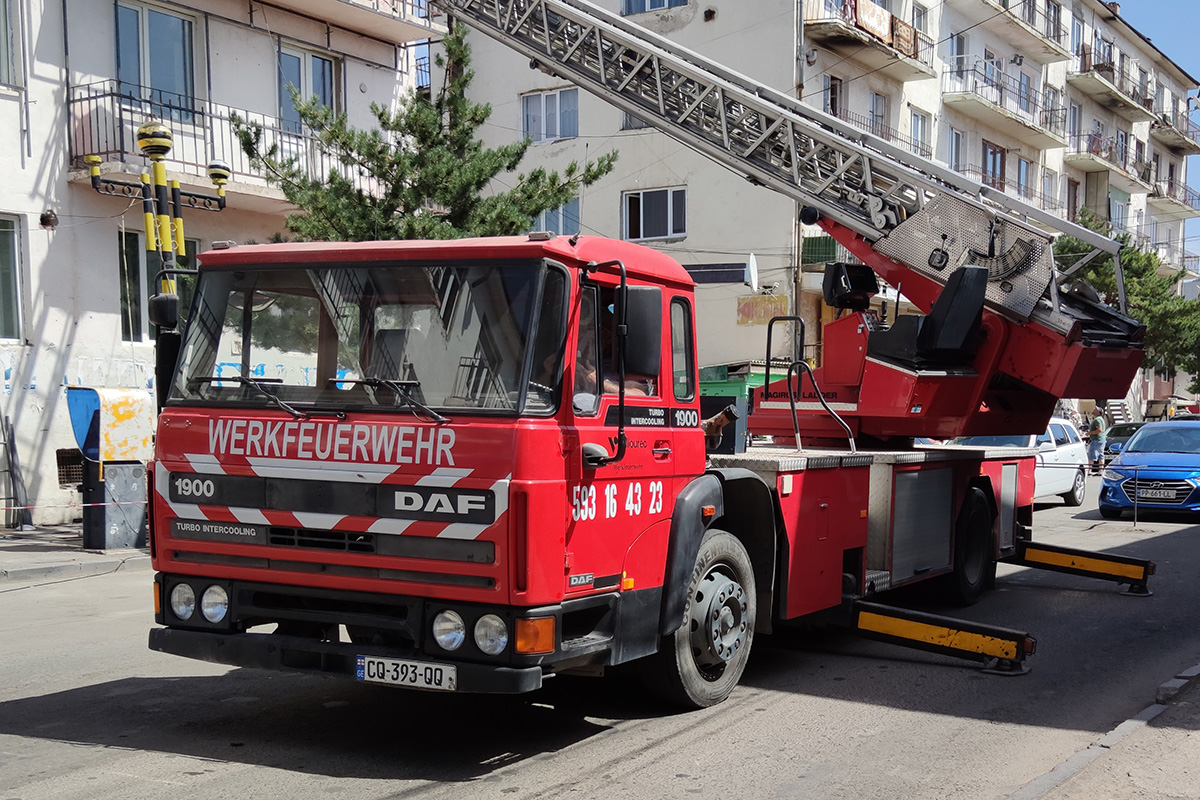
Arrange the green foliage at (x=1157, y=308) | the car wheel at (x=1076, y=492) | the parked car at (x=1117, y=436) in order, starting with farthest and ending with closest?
Answer: the green foliage at (x=1157, y=308) → the parked car at (x=1117, y=436) → the car wheel at (x=1076, y=492)

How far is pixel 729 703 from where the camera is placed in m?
7.01

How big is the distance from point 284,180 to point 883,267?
27.5ft

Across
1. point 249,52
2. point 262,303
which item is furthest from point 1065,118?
point 262,303

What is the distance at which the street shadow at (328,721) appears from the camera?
19.1 feet

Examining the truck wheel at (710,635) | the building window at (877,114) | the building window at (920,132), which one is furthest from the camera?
A: the building window at (920,132)

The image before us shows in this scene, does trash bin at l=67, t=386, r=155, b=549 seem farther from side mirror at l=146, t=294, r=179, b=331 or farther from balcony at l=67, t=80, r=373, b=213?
side mirror at l=146, t=294, r=179, b=331

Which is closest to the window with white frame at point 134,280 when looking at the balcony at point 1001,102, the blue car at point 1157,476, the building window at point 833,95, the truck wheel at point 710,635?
the truck wheel at point 710,635

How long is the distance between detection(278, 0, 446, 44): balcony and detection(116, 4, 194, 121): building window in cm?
203

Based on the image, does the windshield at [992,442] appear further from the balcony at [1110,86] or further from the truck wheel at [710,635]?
the balcony at [1110,86]

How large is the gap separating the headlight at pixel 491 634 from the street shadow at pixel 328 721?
2.16 feet

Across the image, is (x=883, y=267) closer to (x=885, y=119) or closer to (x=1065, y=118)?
(x=885, y=119)

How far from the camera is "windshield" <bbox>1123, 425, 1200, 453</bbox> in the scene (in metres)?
19.1

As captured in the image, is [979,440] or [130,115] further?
[979,440]

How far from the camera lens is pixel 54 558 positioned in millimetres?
13383
